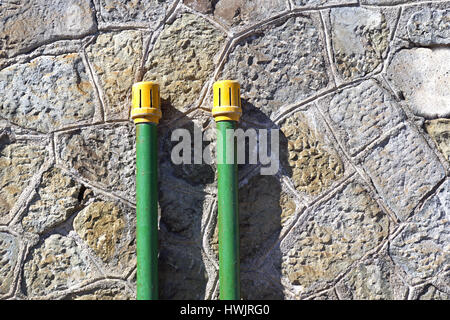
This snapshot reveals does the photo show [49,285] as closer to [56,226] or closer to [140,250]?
[56,226]

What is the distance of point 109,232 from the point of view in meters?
2.20

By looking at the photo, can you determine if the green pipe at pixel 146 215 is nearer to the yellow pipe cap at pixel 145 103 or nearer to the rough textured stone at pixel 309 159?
the yellow pipe cap at pixel 145 103

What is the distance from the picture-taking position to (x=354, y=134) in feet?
7.26

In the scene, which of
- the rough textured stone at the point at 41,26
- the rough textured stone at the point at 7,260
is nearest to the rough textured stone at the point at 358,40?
the rough textured stone at the point at 41,26

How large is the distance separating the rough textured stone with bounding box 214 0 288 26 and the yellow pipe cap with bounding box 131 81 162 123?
0.43m

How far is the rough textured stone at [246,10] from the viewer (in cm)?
228

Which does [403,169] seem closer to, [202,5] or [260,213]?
[260,213]

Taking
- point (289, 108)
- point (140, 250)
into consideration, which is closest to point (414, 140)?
point (289, 108)

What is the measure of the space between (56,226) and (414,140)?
145 cm

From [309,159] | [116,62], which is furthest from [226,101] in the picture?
[116,62]

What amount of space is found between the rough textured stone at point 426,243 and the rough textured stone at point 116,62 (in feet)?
4.01

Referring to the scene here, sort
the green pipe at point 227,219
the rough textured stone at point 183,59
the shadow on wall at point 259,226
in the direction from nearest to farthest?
the green pipe at point 227,219 → the shadow on wall at point 259,226 → the rough textured stone at point 183,59

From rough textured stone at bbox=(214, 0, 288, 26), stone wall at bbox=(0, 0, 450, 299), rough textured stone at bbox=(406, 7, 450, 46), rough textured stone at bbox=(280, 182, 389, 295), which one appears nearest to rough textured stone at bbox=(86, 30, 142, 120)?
stone wall at bbox=(0, 0, 450, 299)
